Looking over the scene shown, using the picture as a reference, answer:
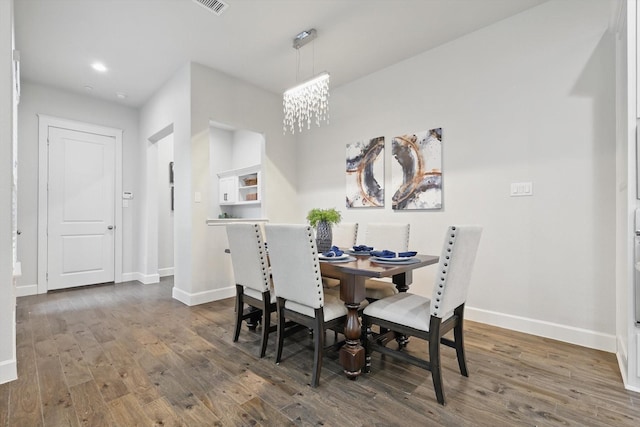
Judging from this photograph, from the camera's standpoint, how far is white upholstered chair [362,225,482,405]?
163 cm

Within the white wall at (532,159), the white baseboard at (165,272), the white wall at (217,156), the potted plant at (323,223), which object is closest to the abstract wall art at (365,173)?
the white wall at (532,159)

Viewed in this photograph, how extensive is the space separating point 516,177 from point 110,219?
5430 millimetres

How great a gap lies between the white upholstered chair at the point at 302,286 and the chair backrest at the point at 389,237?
96cm

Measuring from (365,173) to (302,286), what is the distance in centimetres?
227

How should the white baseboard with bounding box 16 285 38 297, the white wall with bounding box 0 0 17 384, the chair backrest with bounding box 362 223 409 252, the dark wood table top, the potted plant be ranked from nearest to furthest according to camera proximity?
the dark wood table top → the white wall with bounding box 0 0 17 384 → the potted plant → the chair backrest with bounding box 362 223 409 252 → the white baseboard with bounding box 16 285 38 297

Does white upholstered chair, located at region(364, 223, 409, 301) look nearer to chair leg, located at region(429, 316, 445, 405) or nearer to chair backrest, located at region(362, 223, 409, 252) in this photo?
chair backrest, located at region(362, 223, 409, 252)

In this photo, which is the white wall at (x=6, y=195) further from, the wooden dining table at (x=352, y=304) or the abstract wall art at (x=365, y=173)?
the abstract wall art at (x=365, y=173)

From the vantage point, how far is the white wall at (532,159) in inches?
93.1

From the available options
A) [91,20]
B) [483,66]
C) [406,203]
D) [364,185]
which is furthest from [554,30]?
[91,20]

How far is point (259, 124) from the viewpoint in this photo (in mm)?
4309

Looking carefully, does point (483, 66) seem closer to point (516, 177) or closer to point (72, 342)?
point (516, 177)

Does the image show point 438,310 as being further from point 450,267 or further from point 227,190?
point 227,190

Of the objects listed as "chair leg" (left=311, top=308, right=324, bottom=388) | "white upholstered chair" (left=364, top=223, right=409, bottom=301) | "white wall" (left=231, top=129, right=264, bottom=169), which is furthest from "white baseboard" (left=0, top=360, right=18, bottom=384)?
"white wall" (left=231, top=129, right=264, bottom=169)

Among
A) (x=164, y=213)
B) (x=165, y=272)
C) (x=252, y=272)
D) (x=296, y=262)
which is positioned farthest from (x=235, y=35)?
(x=165, y=272)
